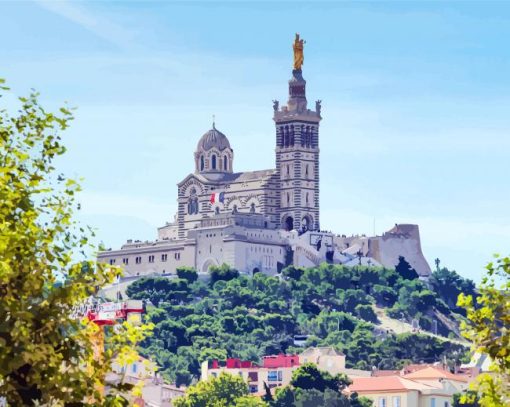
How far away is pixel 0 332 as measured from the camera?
2994 centimetres

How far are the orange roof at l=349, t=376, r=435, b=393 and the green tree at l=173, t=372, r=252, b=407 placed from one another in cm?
1296

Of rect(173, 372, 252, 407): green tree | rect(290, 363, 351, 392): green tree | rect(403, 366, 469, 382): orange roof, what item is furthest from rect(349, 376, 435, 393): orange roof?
rect(173, 372, 252, 407): green tree

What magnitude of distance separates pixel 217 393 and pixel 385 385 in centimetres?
1818

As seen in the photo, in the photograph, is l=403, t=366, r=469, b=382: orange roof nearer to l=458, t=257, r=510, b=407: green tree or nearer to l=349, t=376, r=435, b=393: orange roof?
l=349, t=376, r=435, b=393: orange roof

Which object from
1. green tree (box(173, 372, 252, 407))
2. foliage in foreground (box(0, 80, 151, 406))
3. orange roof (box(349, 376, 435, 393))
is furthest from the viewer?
orange roof (box(349, 376, 435, 393))

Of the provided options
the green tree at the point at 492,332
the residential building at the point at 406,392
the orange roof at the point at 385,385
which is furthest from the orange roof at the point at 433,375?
the green tree at the point at 492,332

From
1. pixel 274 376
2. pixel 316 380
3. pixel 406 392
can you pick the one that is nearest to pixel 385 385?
pixel 406 392

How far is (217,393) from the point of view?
155 m

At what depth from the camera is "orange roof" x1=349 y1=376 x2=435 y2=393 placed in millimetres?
165875

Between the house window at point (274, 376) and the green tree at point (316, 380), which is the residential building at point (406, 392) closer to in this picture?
the green tree at point (316, 380)

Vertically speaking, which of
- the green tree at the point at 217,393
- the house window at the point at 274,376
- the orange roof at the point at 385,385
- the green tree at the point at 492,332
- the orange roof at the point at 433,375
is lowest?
the green tree at the point at 492,332

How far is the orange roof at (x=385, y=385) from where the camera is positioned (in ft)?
544

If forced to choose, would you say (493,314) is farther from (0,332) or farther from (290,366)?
(290,366)

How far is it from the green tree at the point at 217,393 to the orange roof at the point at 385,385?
13.0 metres
